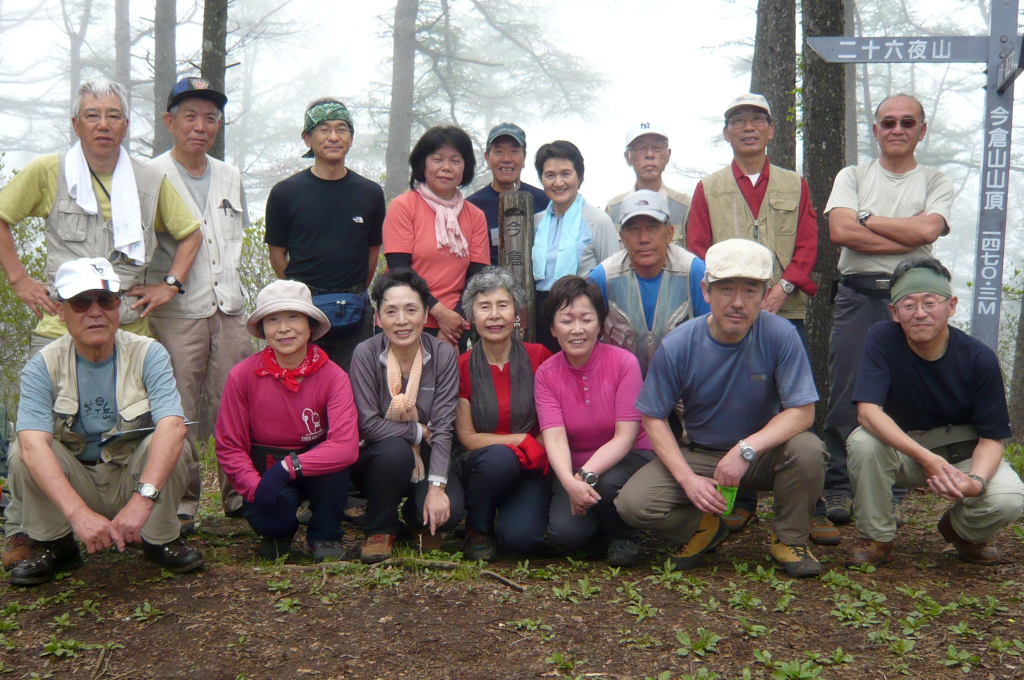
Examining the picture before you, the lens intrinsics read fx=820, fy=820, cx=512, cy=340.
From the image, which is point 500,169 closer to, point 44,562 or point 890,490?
point 890,490

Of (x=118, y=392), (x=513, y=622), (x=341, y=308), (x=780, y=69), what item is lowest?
(x=513, y=622)

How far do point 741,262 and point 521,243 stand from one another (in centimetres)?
163

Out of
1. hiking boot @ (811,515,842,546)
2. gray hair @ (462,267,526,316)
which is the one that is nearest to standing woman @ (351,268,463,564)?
gray hair @ (462,267,526,316)

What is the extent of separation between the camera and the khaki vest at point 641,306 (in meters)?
4.64

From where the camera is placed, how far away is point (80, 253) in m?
4.50

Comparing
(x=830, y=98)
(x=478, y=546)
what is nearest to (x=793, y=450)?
(x=478, y=546)

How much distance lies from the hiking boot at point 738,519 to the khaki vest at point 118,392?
3163mm

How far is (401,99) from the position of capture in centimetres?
1747

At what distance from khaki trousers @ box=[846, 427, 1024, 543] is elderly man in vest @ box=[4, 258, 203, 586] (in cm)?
340

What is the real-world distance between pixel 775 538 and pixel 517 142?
2.95 metres

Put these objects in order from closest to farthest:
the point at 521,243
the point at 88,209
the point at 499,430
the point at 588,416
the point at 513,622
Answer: the point at 513,622, the point at 588,416, the point at 88,209, the point at 499,430, the point at 521,243

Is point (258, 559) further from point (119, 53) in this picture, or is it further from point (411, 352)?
point (119, 53)

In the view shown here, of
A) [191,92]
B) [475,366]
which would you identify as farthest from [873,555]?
[191,92]

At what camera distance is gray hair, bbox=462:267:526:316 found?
4.46 meters
